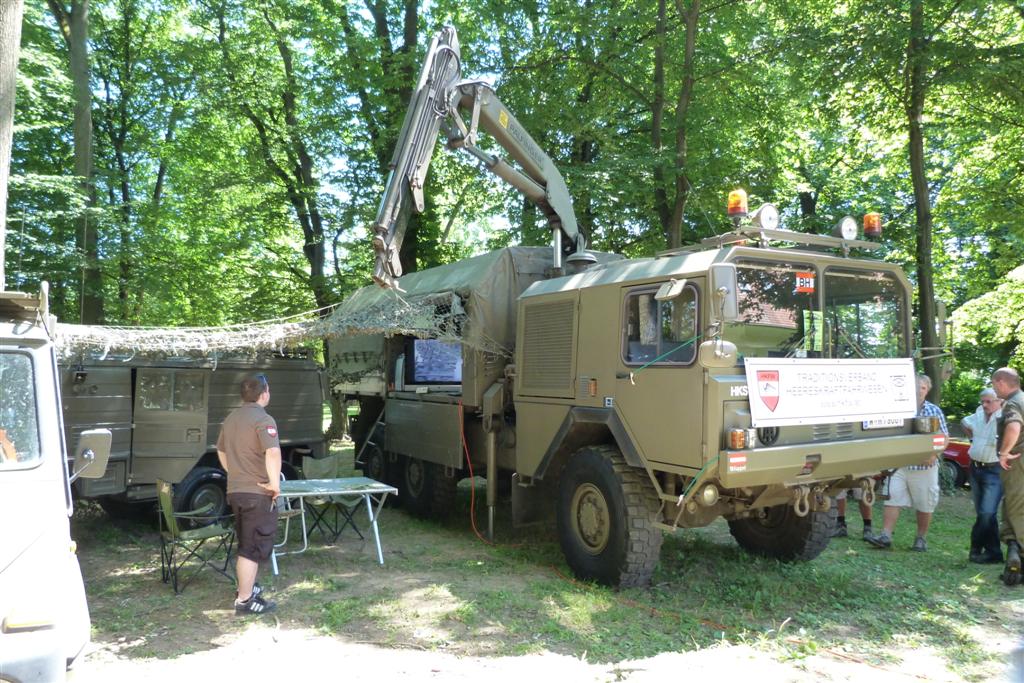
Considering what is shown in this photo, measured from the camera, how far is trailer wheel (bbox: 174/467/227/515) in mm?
8182

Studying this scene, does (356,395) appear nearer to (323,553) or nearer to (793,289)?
(323,553)

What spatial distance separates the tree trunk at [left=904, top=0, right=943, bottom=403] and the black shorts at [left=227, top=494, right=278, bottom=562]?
8.57 meters

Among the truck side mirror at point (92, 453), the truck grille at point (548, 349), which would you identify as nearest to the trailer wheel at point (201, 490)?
the truck grille at point (548, 349)

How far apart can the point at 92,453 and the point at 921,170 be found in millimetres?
11569

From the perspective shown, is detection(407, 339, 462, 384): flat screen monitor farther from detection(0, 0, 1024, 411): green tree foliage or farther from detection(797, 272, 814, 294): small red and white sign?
detection(797, 272, 814, 294): small red and white sign

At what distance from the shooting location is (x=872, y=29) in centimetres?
1040

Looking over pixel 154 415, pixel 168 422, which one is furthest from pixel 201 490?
pixel 154 415

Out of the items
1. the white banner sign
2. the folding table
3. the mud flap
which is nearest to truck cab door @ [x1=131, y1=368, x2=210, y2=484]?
the folding table

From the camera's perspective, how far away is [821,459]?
225 inches

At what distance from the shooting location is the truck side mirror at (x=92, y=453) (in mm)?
3781

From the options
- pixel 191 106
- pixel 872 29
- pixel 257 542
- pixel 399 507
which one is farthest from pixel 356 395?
pixel 191 106

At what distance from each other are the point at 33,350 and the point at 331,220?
14550 millimetres

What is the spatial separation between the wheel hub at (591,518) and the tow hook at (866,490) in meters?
2.28

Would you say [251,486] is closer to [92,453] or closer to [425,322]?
[92,453]
